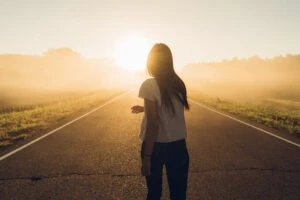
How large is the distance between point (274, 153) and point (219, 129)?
3.86 metres

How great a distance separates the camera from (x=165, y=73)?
10.6ft

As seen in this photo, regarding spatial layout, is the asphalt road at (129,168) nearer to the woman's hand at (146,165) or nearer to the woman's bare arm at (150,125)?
the woman's hand at (146,165)

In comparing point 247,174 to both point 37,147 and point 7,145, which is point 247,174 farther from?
point 7,145

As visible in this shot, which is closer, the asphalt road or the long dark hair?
the long dark hair

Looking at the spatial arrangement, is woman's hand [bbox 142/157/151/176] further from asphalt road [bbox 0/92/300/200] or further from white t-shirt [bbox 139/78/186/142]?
asphalt road [bbox 0/92/300/200]

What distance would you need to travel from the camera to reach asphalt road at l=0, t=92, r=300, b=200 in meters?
5.51

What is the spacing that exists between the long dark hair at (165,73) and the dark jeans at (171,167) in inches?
13.9

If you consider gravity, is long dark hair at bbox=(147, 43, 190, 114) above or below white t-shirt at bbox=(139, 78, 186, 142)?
above

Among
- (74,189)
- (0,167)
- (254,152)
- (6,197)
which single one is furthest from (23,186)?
(254,152)

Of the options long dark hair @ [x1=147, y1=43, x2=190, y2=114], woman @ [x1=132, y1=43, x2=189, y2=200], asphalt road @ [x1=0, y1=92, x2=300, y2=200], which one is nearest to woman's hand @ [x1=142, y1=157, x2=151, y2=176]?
woman @ [x1=132, y1=43, x2=189, y2=200]

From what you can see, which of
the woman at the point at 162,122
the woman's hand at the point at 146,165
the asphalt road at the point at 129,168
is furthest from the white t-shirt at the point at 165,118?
the asphalt road at the point at 129,168

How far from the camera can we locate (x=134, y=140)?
1007cm

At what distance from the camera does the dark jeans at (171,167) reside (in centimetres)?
326

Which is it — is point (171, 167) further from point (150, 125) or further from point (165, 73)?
point (165, 73)
